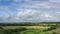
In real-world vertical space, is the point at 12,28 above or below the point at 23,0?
below

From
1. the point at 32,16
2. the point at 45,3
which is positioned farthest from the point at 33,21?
the point at 45,3

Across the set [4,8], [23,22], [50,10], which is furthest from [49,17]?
[4,8]

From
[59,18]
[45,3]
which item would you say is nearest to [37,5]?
[45,3]

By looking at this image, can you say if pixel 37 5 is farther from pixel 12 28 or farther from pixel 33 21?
pixel 12 28

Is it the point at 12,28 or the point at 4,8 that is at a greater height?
the point at 4,8

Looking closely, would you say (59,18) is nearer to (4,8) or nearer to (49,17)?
(49,17)

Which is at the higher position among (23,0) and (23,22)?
(23,0)

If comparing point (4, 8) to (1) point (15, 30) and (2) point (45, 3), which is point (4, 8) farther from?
(2) point (45, 3)
